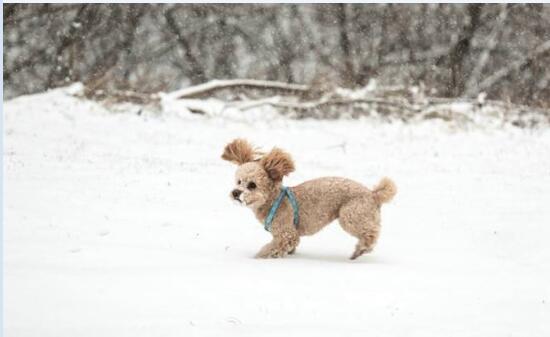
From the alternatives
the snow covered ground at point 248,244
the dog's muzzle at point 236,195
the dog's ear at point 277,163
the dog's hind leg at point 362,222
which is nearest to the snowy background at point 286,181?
the snow covered ground at point 248,244

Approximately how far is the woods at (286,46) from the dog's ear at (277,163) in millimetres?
11676

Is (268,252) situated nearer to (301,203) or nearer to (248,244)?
(301,203)

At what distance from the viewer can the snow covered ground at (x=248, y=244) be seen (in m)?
3.93

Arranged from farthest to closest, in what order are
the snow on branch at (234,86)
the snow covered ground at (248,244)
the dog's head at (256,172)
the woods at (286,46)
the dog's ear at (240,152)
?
the woods at (286,46), the snow on branch at (234,86), the dog's ear at (240,152), the dog's head at (256,172), the snow covered ground at (248,244)

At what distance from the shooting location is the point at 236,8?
61.1ft

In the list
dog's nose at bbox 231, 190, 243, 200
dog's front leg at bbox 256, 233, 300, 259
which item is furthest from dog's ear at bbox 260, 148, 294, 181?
dog's front leg at bbox 256, 233, 300, 259

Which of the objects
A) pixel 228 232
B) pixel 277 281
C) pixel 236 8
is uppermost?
pixel 236 8

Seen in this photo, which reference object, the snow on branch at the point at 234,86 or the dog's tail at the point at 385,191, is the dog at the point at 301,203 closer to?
the dog's tail at the point at 385,191

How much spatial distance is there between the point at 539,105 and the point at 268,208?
510 inches

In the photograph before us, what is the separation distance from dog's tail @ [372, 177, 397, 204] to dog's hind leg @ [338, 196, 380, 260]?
0.13 metres

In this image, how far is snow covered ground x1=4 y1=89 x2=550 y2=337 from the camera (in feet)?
12.9

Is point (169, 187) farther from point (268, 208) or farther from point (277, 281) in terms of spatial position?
point (277, 281)

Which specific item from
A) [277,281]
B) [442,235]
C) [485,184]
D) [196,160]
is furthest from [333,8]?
[277,281]

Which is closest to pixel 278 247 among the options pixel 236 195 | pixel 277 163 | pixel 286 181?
pixel 236 195
